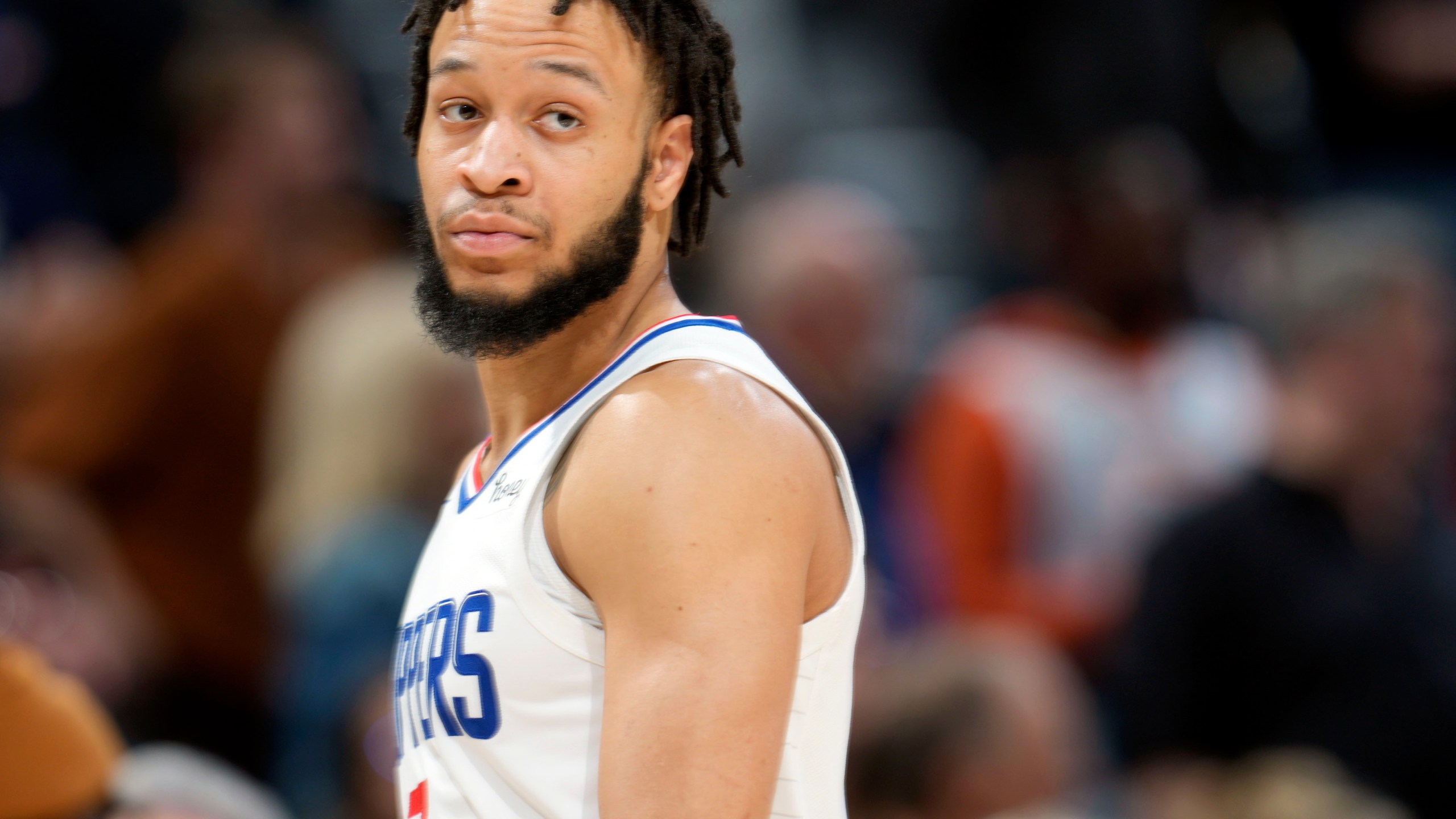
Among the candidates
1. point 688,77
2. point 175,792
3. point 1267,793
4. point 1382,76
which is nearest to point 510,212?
point 688,77

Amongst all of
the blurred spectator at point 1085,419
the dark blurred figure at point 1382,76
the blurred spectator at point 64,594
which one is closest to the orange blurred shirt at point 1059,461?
the blurred spectator at point 1085,419

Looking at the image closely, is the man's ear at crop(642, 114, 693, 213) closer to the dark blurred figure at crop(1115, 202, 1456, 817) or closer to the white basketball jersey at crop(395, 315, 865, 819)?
the white basketball jersey at crop(395, 315, 865, 819)

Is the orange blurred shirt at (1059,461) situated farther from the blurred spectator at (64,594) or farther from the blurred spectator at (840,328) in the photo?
the blurred spectator at (64,594)

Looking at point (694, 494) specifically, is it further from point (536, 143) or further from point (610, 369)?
point (536, 143)

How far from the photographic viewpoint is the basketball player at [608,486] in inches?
72.4

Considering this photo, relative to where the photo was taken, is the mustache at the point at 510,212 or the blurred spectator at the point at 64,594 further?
the blurred spectator at the point at 64,594

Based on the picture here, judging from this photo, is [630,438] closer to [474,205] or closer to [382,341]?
[474,205]

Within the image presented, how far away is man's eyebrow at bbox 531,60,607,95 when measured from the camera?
2033mm

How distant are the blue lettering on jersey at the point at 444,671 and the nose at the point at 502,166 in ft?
1.47

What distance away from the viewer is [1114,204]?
568 centimetres

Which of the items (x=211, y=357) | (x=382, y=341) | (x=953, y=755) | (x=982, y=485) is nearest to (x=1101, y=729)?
(x=982, y=485)

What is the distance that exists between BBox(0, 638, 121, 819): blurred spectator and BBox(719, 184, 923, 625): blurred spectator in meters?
2.90

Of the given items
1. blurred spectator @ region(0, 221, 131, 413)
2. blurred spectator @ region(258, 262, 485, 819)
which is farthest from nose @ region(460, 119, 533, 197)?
blurred spectator @ region(0, 221, 131, 413)

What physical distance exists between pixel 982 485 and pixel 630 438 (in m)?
3.44
